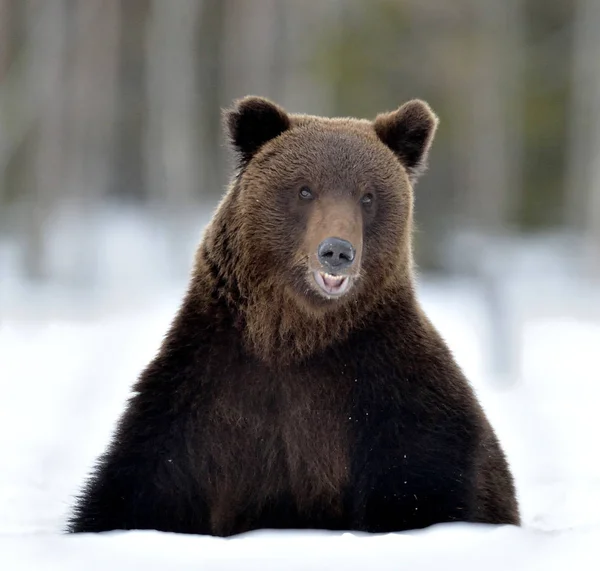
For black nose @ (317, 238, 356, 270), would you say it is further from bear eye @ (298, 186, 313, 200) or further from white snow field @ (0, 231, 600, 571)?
white snow field @ (0, 231, 600, 571)

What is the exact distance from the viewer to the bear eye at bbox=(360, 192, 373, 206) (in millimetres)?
→ 5309

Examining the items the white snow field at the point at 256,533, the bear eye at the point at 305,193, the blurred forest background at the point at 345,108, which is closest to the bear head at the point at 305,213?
the bear eye at the point at 305,193

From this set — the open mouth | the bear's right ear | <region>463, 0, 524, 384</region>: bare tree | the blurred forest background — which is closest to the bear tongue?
the open mouth

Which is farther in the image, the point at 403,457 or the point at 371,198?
the point at 371,198

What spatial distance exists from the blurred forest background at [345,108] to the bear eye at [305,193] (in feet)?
55.1

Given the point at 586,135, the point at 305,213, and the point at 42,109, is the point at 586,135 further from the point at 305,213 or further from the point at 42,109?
the point at 305,213

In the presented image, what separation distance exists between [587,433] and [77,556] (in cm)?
599

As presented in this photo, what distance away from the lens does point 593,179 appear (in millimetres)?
23172

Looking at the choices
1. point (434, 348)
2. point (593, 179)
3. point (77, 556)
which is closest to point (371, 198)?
point (434, 348)

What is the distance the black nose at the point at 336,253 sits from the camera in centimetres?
494

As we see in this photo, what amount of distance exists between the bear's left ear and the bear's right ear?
510 mm

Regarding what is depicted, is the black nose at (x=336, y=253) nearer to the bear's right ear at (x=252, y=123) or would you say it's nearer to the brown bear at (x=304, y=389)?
the brown bear at (x=304, y=389)

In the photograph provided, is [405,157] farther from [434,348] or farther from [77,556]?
[77,556]

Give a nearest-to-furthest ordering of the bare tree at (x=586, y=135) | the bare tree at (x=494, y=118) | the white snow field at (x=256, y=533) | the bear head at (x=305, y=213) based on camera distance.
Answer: the white snow field at (x=256, y=533)
the bear head at (x=305, y=213)
the bare tree at (x=586, y=135)
the bare tree at (x=494, y=118)
